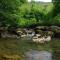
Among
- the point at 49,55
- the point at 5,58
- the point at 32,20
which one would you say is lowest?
the point at 32,20

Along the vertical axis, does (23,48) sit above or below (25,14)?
above

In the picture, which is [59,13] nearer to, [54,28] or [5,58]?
[54,28]

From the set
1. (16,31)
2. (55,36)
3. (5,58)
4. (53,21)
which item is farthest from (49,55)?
(53,21)

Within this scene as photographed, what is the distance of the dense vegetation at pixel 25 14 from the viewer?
39431mm

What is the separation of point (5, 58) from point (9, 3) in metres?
25.9

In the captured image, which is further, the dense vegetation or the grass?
the dense vegetation

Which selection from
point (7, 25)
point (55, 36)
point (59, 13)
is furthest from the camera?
point (59, 13)

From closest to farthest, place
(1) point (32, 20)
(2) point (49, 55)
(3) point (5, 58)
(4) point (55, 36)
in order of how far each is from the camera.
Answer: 1. (3) point (5, 58)
2. (2) point (49, 55)
3. (4) point (55, 36)
4. (1) point (32, 20)

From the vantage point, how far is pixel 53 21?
158 feet

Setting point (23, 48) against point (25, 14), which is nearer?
point (23, 48)

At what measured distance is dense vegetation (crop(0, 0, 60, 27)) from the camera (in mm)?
39431

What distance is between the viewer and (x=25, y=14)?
188 ft

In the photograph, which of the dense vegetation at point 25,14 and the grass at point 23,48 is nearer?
the grass at point 23,48

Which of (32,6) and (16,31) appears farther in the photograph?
(32,6)
